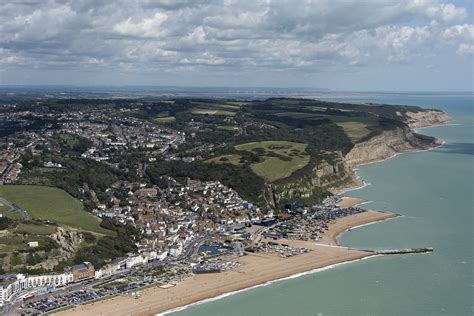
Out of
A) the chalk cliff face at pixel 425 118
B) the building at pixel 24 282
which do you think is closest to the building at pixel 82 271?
the building at pixel 24 282

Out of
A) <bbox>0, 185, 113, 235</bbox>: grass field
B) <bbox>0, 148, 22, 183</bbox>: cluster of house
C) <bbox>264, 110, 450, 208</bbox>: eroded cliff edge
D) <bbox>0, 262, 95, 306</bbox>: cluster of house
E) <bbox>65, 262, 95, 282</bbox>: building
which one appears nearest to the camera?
<bbox>0, 262, 95, 306</bbox>: cluster of house

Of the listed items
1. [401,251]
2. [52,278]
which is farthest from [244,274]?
[401,251]

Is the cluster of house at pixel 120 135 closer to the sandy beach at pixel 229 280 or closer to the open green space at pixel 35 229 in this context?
the open green space at pixel 35 229

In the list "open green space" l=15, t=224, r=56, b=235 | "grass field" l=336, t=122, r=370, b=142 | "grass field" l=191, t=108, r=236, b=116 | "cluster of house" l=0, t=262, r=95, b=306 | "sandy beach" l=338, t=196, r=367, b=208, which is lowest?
"sandy beach" l=338, t=196, r=367, b=208

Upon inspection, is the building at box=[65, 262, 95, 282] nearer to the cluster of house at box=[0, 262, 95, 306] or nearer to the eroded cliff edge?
the cluster of house at box=[0, 262, 95, 306]

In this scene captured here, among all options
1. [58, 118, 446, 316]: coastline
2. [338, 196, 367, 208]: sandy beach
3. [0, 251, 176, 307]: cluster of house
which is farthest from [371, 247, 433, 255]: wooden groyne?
[0, 251, 176, 307]: cluster of house

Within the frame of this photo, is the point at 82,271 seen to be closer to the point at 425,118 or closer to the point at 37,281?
the point at 37,281

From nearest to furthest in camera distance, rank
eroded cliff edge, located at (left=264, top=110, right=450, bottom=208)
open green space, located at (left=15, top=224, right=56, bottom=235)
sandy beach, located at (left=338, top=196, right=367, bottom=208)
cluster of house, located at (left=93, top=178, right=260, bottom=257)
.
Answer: open green space, located at (left=15, top=224, right=56, bottom=235) → cluster of house, located at (left=93, top=178, right=260, bottom=257) → sandy beach, located at (left=338, top=196, right=367, bottom=208) → eroded cliff edge, located at (left=264, top=110, right=450, bottom=208)

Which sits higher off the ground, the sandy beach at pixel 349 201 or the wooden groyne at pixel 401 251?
the sandy beach at pixel 349 201
